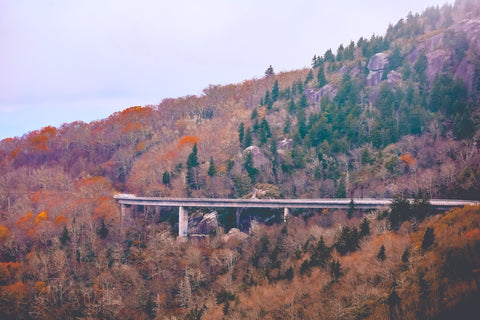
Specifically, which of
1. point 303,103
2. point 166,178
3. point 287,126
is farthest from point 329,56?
point 166,178

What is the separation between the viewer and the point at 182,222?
66500 mm

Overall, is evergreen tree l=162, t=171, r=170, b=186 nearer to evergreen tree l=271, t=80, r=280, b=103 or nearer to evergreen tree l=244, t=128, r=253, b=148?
evergreen tree l=244, t=128, r=253, b=148

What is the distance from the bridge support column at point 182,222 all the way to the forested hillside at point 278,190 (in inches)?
89.4

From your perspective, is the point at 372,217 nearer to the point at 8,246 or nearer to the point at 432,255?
the point at 432,255

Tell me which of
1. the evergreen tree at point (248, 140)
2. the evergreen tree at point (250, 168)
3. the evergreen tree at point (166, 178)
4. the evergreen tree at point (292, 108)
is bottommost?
the evergreen tree at point (166, 178)

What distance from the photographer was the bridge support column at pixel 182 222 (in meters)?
65.8

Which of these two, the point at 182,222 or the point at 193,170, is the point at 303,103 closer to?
the point at 193,170

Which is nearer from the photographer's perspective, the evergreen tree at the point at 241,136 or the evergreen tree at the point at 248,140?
the evergreen tree at the point at 248,140

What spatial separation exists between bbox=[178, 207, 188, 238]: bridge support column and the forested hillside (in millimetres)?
2270

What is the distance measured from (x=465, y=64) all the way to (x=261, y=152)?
38195mm

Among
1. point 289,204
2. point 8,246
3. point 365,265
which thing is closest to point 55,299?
point 8,246

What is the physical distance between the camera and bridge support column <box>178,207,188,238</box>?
6581 cm

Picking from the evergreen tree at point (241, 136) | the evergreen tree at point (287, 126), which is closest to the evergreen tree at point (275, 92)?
the evergreen tree at point (287, 126)

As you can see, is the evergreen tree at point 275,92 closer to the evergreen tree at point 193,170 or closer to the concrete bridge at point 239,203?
the evergreen tree at point 193,170
